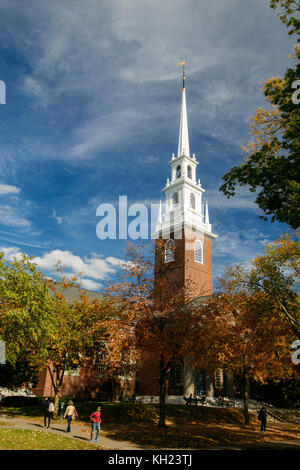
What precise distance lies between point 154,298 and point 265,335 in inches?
337

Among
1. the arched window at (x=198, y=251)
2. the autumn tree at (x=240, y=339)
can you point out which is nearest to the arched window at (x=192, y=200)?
the arched window at (x=198, y=251)

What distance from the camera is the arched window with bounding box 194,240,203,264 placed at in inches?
1956

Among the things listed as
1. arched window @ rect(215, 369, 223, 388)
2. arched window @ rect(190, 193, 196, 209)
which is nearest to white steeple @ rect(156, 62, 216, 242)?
arched window @ rect(190, 193, 196, 209)

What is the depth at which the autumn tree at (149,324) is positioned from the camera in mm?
21703

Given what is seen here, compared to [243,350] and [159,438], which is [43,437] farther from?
[243,350]

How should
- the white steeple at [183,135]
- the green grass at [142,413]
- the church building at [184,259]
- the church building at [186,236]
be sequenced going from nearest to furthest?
the green grass at [142,413]
the church building at [184,259]
the church building at [186,236]
the white steeple at [183,135]

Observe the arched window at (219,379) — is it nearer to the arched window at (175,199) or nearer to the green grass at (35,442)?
the arched window at (175,199)

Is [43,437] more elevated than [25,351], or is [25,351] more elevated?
[25,351]

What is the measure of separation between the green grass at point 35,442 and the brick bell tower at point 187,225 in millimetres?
31517

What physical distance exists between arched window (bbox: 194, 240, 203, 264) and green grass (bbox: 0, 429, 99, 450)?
1392 inches

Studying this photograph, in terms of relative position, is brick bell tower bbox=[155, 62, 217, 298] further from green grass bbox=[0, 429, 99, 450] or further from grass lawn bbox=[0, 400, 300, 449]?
green grass bbox=[0, 429, 99, 450]

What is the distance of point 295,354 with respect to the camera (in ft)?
72.6

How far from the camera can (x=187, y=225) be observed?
162 feet
